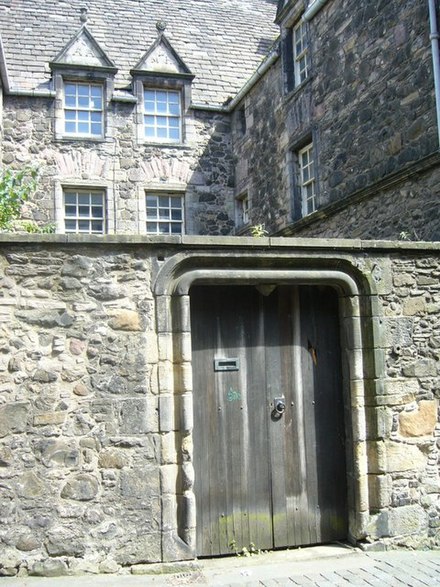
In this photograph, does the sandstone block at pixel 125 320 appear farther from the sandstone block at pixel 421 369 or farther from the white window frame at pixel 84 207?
the white window frame at pixel 84 207

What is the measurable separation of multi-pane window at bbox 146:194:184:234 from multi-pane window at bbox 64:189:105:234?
112cm

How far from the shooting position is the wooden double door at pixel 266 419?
5461 millimetres

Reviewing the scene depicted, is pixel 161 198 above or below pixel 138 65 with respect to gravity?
below

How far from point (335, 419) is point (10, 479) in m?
2.95

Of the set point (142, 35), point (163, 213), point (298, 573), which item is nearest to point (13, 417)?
point (298, 573)

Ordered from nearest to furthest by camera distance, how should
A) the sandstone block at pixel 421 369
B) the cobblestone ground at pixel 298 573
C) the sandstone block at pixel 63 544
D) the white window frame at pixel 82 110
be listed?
the cobblestone ground at pixel 298 573
the sandstone block at pixel 63 544
the sandstone block at pixel 421 369
the white window frame at pixel 82 110

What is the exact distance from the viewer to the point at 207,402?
5.48 metres

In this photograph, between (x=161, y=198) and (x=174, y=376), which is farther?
(x=161, y=198)

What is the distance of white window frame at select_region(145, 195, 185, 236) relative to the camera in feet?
47.6

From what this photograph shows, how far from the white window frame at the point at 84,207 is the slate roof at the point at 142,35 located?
100.0 inches

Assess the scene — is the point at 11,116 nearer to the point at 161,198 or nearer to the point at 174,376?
the point at 161,198

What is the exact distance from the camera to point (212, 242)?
532 cm

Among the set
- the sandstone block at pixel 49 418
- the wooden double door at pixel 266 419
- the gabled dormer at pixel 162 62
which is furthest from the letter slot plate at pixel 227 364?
the gabled dormer at pixel 162 62

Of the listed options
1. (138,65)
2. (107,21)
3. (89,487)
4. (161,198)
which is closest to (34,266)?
(89,487)
